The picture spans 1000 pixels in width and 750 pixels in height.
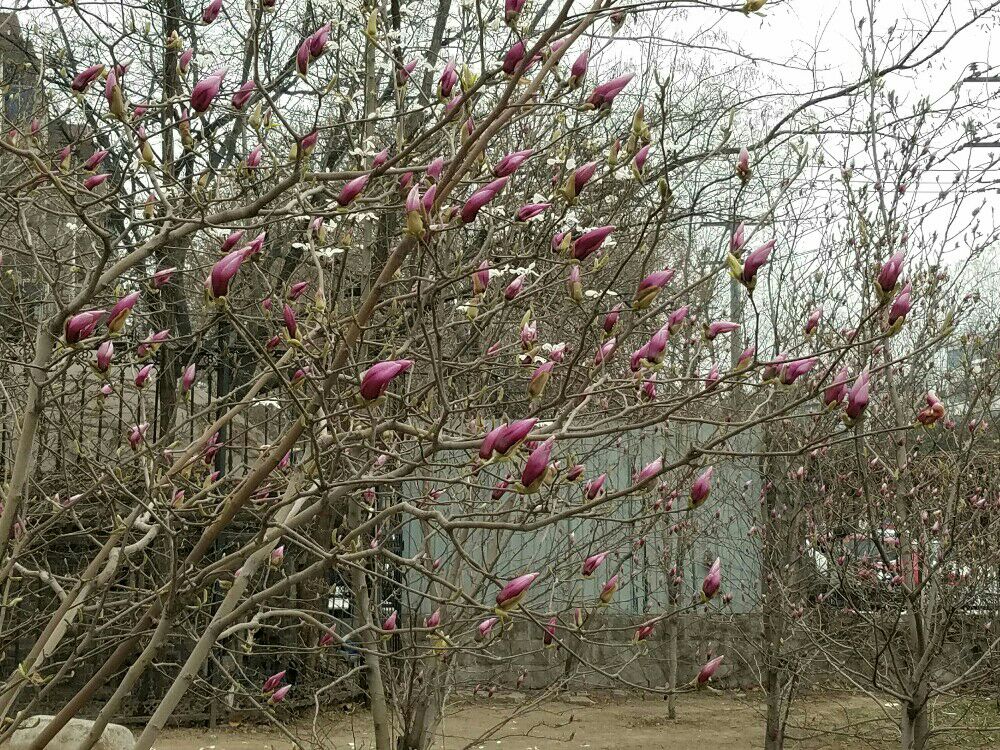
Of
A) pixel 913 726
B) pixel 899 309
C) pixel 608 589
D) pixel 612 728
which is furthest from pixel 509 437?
pixel 612 728

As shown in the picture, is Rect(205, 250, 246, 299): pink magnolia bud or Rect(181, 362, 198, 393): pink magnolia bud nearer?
Rect(205, 250, 246, 299): pink magnolia bud

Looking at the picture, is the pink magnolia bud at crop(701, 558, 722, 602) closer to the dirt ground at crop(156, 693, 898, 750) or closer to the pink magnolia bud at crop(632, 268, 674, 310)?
the pink magnolia bud at crop(632, 268, 674, 310)

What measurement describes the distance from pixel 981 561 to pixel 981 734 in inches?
135

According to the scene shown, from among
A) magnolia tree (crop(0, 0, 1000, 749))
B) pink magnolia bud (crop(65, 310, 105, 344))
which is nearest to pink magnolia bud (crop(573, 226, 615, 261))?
magnolia tree (crop(0, 0, 1000, 749))

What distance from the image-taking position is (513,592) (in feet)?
5.87

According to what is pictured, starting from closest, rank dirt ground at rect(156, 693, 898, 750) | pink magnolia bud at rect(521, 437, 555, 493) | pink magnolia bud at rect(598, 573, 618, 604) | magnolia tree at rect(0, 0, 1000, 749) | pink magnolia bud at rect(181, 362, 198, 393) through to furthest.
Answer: pink magnolia bud at rect(521, 437, 555, 493) → magnolia tree at rect(0, 0, 1000, 749) → pink magnolia bud at rect(598, 573, 618, 604) → pink magnolia bud at rect(181, 362, 198, 393) → dirt ground at rect(156, 693, 898, 750)

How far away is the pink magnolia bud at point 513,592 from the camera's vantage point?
1.77 metres

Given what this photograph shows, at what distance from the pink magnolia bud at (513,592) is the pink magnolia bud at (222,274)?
66 cm

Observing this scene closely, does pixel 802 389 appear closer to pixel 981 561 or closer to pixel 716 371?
pixel 981 561

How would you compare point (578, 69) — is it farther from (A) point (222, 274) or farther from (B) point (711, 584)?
(B) point (711, 584)

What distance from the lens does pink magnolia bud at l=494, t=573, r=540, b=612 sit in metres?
1.77

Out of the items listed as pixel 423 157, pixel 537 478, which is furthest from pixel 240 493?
pixel 423 157

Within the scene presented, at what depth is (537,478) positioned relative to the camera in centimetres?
163

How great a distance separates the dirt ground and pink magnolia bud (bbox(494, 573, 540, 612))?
5.47 metres
